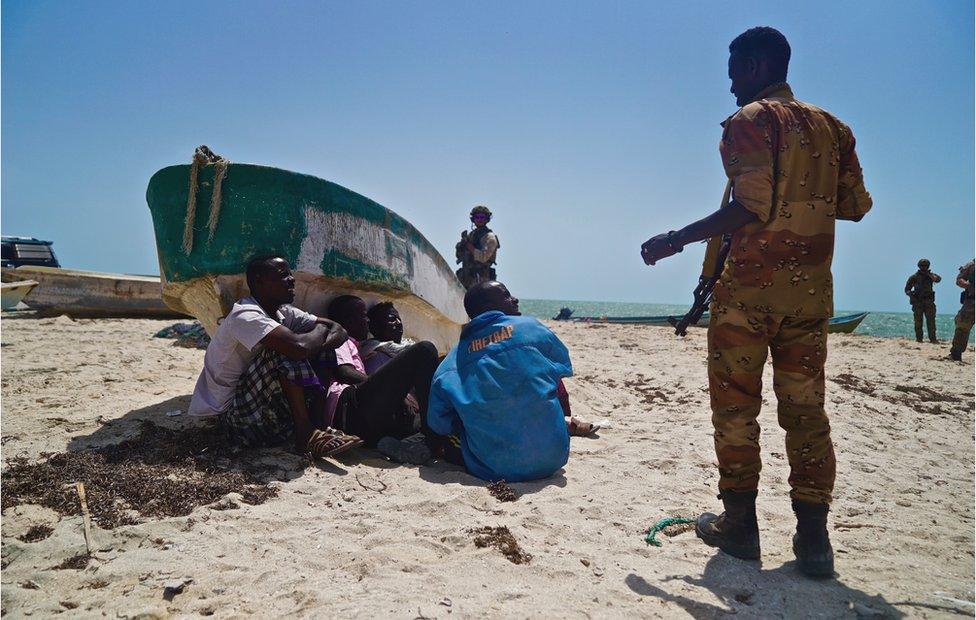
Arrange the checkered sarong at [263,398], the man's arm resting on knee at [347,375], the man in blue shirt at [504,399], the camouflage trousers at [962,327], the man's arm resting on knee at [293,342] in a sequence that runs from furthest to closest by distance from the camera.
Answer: the camouflage trousers at [962,327]
the man's arm resting on knee at [347,375]
the checkered sarong at [263,398]
the man's arm resting on knee at [293,342]
the man in blue shirt at [504,399]

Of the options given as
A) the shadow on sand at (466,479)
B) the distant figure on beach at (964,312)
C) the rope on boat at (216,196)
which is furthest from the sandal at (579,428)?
the distant figure on beach at (964,312)

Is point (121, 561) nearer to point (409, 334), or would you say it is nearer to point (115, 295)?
point (409, 334)

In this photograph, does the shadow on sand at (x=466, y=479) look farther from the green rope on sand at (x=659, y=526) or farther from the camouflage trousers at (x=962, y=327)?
the camouflage trousers at (x=962, y=327)

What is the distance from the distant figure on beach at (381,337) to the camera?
3.84m

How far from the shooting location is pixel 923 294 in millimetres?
12594

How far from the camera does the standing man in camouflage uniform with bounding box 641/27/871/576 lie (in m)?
1.99

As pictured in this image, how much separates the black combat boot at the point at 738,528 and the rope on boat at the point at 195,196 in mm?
3148

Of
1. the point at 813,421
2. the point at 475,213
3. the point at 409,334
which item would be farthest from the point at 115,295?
the point at 813,421

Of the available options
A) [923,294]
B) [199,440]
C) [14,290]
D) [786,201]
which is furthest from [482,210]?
[923,294]

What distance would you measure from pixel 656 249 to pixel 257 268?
2347 millimetres

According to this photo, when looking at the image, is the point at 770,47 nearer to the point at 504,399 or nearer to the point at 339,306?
the point at 504,399

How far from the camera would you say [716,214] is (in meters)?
2.08

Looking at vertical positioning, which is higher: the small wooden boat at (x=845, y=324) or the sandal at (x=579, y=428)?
the small wooden boat at (x=845, y=324)

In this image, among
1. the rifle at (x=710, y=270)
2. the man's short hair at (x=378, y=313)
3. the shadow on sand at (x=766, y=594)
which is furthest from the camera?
the man's short hair at (x=378, y=313)
